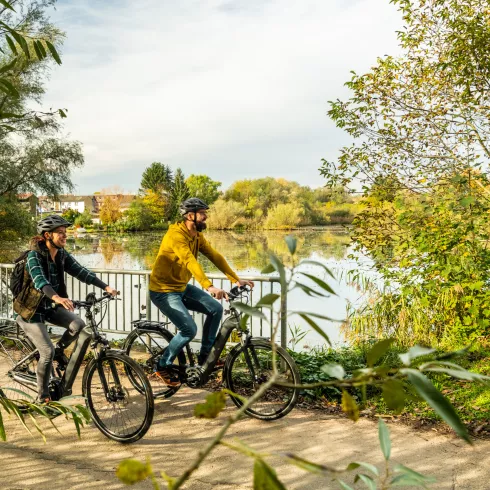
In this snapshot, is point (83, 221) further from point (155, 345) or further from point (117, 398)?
point (117, 398)

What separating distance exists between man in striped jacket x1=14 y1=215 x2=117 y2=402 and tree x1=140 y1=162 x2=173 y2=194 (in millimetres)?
71666

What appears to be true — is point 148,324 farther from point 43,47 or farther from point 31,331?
point 43,47

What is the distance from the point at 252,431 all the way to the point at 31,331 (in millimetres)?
2003

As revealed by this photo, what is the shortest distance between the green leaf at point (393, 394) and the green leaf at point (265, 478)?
0.50 feet

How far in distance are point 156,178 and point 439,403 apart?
79.8 metres

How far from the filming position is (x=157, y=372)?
4.84m

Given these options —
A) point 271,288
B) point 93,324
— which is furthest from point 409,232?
point 93,324

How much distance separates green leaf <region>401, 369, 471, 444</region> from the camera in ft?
1.50

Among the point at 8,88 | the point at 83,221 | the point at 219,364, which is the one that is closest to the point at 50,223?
the point at 219,364

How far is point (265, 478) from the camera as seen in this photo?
17.0 inches

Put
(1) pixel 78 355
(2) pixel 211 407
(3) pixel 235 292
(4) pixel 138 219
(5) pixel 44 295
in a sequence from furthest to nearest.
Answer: (4) pixel 138 219 → (3) pixel 235 292 → (1) pixel 78 355 → (5) pixel 44 295 → (2) pixel 211 407

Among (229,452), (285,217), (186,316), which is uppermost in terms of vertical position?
(285,217)

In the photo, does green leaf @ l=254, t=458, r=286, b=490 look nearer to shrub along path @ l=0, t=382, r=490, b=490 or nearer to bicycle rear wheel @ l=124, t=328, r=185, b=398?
shrub along path @ l=0, t=382, r=490, b=490

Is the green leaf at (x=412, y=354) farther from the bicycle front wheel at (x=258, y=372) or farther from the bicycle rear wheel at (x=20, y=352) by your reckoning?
the bicycle rear wheel at (x=20, y=352)
